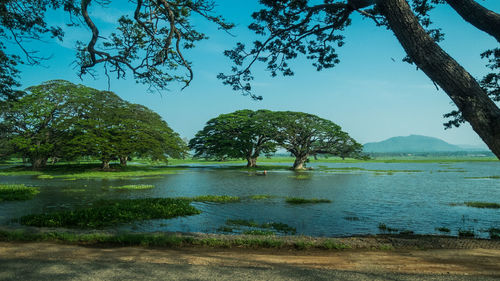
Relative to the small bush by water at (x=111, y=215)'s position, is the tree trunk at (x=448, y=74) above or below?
above

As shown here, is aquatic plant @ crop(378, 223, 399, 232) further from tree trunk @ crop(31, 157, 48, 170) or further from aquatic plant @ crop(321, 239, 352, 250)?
tree trunk @ crop(31, 157, 48, 170)

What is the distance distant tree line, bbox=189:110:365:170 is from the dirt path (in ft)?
163

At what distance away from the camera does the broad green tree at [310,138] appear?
5794 centimetres

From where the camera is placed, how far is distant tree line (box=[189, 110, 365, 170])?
5828cm

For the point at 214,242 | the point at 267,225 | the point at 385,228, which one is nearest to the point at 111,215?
the point at 214,242

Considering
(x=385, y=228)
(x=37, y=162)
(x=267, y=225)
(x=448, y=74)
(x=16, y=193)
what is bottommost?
(x=385, y=228)

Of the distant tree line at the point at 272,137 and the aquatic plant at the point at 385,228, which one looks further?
the distant tree line at the point at 272,137

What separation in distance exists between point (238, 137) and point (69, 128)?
3258 centimetres

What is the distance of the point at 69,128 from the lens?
4328 cm

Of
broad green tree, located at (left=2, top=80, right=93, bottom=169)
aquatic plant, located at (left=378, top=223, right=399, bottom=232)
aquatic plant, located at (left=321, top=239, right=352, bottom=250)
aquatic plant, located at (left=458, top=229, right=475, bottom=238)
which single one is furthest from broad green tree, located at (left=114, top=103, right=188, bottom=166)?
aquatic plant, located at (left=458, top=229, right=475, bottom=238)

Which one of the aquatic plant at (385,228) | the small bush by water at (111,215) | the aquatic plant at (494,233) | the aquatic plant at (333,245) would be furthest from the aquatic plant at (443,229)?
the small bush by water at (111,215)

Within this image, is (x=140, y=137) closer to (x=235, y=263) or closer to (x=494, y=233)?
(x=235, y=263)

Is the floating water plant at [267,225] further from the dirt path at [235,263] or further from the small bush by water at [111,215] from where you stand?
the dirt path at [235,263]

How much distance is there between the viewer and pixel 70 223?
11.9 m
